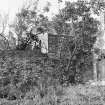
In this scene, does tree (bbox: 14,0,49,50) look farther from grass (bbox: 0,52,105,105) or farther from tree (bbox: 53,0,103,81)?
grass (bbox: 0,52,105,105)

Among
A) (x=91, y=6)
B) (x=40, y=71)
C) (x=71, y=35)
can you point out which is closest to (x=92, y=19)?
(x=91, y=6)

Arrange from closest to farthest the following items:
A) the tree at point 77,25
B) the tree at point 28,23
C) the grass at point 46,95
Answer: the grass at point 46,95
the tree at point 77,25
the tree at point 28,23

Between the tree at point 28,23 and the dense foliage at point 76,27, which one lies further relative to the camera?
the tree at point 28,23

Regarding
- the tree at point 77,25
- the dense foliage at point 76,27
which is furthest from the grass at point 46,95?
the tree at point 77,25

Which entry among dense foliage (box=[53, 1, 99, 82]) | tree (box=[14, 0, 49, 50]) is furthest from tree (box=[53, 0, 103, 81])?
tree (box=[14, 0, 49, 50])

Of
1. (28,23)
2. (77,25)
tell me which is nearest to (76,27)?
(77,25)

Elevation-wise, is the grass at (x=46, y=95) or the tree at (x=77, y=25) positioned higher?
the tree at (x=77, y=25)

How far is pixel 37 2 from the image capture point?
15.9 metres

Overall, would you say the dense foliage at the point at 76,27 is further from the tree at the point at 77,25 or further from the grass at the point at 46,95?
the grass at the point at 46,95

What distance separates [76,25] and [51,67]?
3087mm

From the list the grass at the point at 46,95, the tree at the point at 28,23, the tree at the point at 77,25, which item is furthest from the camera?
the tree at the point at 28,23

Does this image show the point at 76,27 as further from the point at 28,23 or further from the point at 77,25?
the point at 28,23

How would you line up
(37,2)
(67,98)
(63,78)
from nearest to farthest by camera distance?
Answer: (67,98) → (63,78) → (37,2)

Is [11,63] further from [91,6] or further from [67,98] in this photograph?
[91,6]
